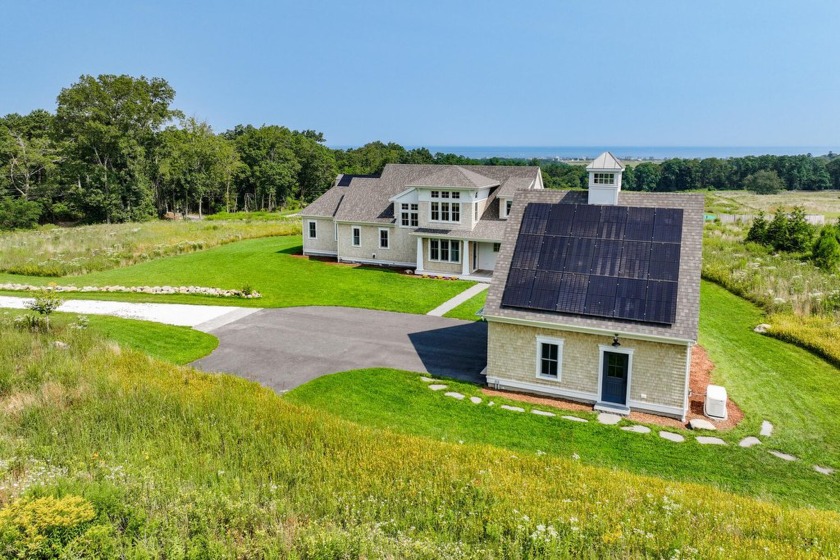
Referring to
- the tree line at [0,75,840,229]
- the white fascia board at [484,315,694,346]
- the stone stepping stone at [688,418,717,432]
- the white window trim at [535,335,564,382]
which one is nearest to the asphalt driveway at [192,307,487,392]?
the white window trim at [535,335,564,382]

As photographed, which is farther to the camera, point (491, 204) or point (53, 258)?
point (53, 258)

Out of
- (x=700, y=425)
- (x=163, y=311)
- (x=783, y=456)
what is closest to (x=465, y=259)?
(x=163, y=311)

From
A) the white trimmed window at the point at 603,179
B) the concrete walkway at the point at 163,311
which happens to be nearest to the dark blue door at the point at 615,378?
the white trimmed window at the point at 603,179

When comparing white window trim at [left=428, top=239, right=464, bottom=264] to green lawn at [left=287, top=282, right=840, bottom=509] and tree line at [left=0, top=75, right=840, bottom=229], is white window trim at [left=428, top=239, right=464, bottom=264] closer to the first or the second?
green lawn at [left=287, top=282, right=840, bottom=509]

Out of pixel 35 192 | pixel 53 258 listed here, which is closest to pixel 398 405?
pixel 53 258

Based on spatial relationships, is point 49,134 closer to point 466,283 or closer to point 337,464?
point 466,283

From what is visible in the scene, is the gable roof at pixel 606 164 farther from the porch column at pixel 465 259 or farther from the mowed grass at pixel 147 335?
the mowed grass at pixel 147 335
